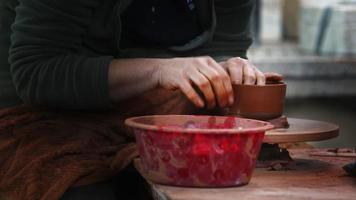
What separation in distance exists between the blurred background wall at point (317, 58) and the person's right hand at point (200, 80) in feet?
9.98

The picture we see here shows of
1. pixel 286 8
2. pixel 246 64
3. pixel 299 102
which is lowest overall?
pixel 299 102

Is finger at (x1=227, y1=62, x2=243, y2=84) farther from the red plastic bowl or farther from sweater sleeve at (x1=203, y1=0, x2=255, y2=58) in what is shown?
sweater sleeve at (x1=203, y1=0, x2=255, y2=58)

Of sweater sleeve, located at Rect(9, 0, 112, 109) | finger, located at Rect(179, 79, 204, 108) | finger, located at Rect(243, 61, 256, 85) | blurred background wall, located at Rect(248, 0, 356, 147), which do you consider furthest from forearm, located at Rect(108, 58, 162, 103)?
blurred background wall, located at Rect(248, 0, 356, 147)

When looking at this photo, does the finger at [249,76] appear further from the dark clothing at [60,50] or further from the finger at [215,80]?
the dark clothing at [60,50]

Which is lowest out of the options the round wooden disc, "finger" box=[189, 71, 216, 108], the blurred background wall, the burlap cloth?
the blurred background wall

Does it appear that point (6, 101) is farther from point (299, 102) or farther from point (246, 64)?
point (299, 102)

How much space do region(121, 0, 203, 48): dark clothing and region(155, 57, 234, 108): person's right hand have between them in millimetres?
522

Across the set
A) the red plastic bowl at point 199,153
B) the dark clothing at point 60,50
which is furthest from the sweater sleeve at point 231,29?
the red plastic bowl at point 199,153

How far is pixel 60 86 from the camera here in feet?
7.80

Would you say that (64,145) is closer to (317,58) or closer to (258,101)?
(258,101)

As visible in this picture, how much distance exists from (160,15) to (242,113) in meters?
0.55

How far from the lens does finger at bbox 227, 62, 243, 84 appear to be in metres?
2.36

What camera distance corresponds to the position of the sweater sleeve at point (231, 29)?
3.00 m

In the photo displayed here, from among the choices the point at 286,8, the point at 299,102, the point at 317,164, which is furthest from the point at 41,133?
the point at 286,8
